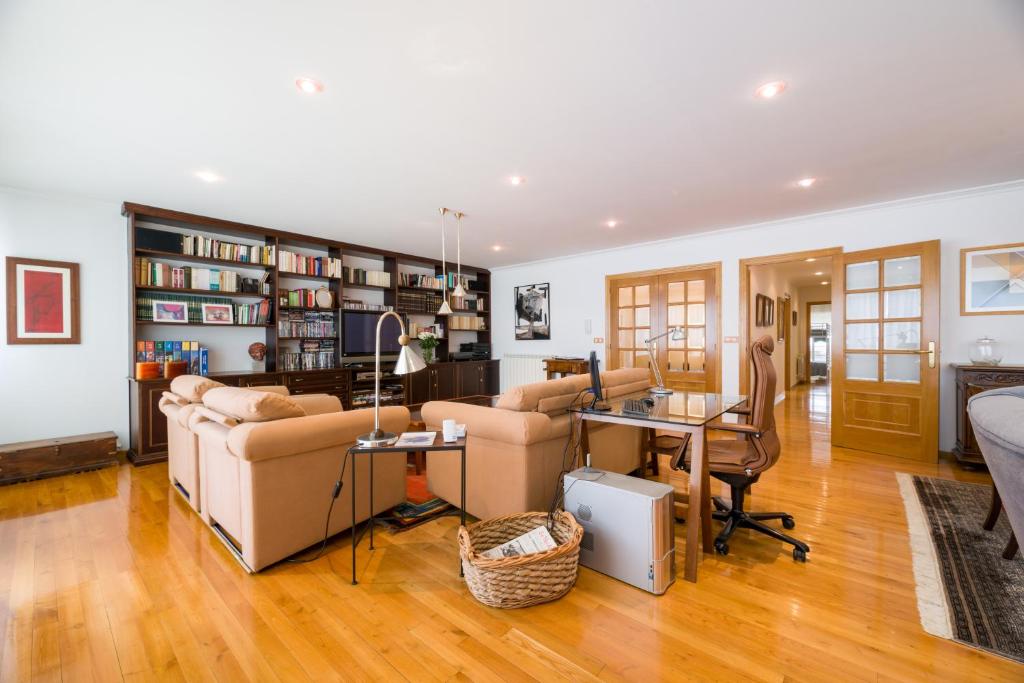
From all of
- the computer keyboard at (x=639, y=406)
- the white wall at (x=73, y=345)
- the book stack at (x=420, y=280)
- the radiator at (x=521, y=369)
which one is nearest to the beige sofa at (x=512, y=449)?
the computer keyboard at (x=639, y=406)

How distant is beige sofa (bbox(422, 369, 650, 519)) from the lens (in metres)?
2.29

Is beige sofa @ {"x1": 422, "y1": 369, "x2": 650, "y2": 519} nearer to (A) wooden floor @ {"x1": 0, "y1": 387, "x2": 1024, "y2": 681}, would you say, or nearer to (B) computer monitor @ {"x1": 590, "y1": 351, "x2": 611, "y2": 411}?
(B) computer monitor @ {"x1": 590, "y1": 351, "x2": 611, "y2": 411}

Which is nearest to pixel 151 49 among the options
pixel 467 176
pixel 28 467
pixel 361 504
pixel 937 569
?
pixel 467 176

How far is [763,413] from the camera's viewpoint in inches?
86.0

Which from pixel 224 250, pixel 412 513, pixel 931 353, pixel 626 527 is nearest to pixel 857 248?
pixel 931 353

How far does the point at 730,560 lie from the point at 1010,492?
1384 millimetres

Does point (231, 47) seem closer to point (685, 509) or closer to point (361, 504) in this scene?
point (361, 504)

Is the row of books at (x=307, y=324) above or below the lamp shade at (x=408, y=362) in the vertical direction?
above

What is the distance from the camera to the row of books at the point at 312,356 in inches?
201

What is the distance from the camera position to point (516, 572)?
1735 millimetres

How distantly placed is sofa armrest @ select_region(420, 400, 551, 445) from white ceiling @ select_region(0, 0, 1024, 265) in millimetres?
1742

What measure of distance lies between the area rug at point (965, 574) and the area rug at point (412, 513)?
2.38 meters

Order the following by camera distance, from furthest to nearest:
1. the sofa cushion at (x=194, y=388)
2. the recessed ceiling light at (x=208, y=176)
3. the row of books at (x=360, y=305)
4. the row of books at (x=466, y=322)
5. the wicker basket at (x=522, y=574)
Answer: the row of books at (x=466, y=322)
the row of books at (x=360, y=305)
the recessed ceiling light at (x=208, y=176)
the sofa cushion at (x=194, y=388)
the wicker basket at (x=522, y=574)

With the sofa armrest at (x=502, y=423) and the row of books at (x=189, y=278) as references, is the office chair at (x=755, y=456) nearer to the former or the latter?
the sofa armrest at (x=502, y=423)
